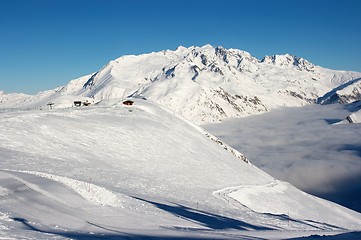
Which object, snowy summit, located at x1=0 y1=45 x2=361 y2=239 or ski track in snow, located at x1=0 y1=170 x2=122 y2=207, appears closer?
snowy summit, located at x1=0 y1=45 x2=361 y2=239

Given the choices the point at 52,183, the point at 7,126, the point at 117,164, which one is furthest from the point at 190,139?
the point at 52,183

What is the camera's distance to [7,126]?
48125mm

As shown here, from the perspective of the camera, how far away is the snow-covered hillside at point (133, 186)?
21781 mm

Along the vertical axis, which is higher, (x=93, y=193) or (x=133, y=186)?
(x=133, y=186)

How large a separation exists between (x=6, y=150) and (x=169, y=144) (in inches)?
1222

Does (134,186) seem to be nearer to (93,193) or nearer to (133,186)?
(133,186)

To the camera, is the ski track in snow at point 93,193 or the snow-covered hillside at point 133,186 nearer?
the snow-covered hillside at point 133,186

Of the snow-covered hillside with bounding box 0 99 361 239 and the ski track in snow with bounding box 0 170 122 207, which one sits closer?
the snow-covered hillside with bounding box 0 99 361 239

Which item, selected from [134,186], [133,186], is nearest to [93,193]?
[133,186]

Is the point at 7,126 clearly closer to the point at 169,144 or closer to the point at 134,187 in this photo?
the point at 134,187

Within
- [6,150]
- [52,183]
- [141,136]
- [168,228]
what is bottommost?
[168,228]

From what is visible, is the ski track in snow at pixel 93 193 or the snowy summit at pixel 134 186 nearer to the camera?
the snowy summit at pixel 134 186

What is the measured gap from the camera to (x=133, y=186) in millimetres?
38438

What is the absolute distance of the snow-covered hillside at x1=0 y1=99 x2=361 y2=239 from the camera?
2178 cm
